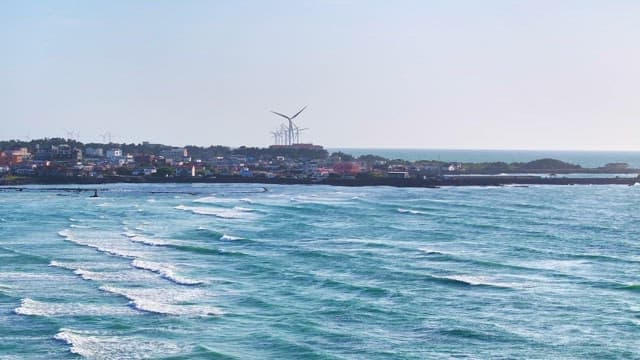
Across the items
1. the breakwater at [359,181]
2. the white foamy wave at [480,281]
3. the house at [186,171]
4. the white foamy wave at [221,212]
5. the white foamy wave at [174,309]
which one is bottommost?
the white foamy wave at [174,309]

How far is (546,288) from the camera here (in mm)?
38219

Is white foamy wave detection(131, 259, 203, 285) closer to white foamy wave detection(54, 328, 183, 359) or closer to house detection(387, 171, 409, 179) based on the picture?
white foamy wave detection(54, 328, 183, 359)

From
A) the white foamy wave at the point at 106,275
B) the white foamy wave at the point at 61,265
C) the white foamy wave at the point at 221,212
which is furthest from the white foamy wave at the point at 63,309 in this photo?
the white foamy wave at the point at 221,212

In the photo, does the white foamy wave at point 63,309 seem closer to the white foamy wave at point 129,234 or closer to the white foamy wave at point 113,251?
the white foamy wave at point 113,251

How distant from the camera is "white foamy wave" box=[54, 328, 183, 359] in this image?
28562mm

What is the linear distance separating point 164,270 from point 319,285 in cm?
804

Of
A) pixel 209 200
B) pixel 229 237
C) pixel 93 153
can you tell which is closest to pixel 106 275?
pixel 229 237

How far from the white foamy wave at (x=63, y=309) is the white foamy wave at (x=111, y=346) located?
288 cm

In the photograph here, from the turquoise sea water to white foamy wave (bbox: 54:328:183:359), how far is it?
0.06 m

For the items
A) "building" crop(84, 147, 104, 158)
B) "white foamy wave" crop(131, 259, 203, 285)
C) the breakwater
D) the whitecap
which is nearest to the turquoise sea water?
"white foamy wave" crop(131, 259, 203, 285)

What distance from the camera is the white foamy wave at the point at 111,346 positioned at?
28.6 metres

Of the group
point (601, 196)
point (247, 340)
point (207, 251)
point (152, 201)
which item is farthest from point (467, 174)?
point (247, 340)


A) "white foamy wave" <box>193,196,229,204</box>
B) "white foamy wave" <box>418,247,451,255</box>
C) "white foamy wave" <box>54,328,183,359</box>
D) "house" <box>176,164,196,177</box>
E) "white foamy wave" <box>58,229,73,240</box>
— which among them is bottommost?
"white foamy wave" <box>54,328,183,359</box>

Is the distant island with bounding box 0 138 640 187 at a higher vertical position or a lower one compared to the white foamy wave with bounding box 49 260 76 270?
higher
